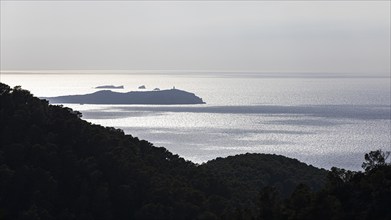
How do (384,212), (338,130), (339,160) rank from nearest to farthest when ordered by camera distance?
(384,212) < (339,160) < (338,130)

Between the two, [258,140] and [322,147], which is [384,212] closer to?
[322,147]

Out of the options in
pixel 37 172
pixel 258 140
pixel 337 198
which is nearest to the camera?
pixel 337 198

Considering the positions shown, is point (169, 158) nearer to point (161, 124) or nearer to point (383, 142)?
point (383, 142)

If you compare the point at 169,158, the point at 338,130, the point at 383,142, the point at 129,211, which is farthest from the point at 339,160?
the point at 129,211

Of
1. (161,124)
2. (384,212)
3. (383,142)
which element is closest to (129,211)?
(384,212)

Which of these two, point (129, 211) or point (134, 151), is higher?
point (134, 151)

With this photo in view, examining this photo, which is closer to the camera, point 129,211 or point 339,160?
point 129,211
